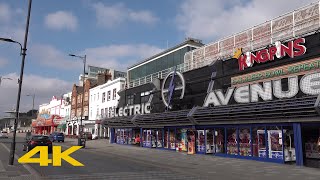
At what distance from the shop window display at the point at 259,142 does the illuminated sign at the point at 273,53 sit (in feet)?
15.3

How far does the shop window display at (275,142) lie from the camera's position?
20641 millimetres

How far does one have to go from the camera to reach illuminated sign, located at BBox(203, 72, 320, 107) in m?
19.0

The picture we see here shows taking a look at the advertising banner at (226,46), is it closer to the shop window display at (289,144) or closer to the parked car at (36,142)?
the shop window display at (289,144)

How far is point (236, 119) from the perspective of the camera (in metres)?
23.0

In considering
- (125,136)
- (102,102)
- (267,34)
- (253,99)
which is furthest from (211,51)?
(102,102)

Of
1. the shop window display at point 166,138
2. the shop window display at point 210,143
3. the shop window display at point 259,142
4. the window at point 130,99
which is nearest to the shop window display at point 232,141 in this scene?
the shop window display at point 259,142

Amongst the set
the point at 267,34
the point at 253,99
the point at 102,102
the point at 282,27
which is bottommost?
the point at 253,99

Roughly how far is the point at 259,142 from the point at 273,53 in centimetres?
599

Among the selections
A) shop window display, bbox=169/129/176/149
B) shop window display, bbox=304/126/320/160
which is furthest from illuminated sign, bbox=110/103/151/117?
shop window display, bbox=304/126/320/160

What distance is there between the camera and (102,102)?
57.2 meters

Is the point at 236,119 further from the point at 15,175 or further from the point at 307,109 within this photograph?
the point at 15,175

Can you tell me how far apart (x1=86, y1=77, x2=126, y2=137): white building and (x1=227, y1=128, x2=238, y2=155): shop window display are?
2868 cm

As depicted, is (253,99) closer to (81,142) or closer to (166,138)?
(166,138)

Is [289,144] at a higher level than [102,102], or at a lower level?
lower
